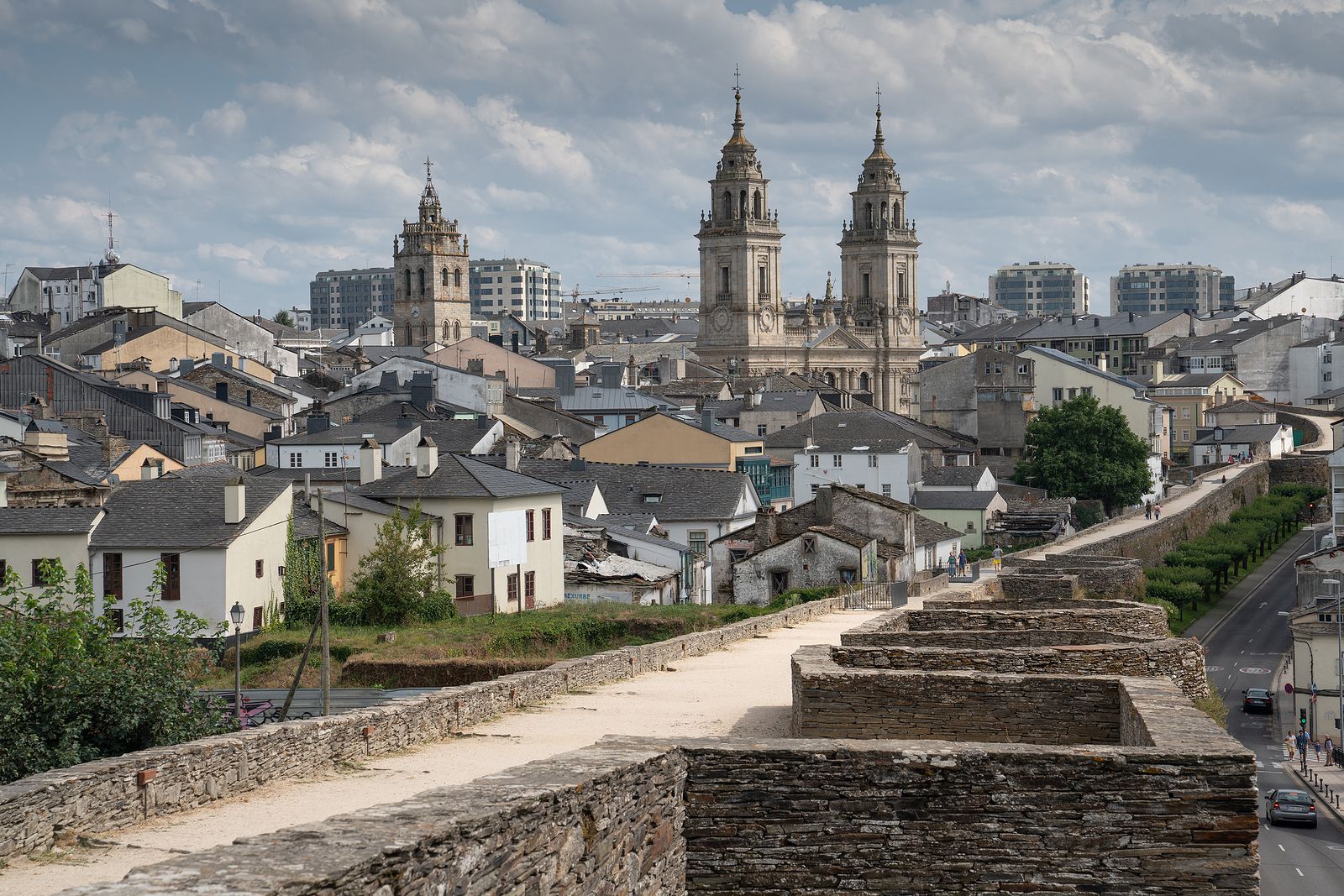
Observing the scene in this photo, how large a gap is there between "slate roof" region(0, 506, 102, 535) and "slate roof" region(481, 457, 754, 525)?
60.6 ft

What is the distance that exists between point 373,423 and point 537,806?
56.5 m

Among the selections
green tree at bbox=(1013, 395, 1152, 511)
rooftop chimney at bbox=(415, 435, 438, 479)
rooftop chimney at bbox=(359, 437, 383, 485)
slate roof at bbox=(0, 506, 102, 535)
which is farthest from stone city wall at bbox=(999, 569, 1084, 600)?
green tree at bbox=(1013, 395, 1152, 511)

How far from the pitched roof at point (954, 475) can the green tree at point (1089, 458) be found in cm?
807

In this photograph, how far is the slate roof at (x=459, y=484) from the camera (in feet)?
138

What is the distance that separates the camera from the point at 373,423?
2511 inches

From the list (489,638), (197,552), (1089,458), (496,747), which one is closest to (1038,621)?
(496,747)

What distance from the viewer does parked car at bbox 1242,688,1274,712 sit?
156ft

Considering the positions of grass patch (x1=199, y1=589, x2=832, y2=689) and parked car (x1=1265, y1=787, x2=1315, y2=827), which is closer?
grass patch (x1=199, y1=589, x2=832, y2=689)

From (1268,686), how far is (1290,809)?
1700 cm

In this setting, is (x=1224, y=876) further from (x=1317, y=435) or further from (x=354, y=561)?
(x=1317, y=435)

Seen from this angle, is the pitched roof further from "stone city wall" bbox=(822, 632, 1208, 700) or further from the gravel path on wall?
"stone city wall" bbox=(822, 632, 1208, 700)

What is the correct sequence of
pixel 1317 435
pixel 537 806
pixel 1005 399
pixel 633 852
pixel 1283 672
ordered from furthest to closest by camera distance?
1. pixel 1317 435
2. pixel 1005 399
3. pixel 1283 672
4. pixel 633 852
5. pixel 537 806

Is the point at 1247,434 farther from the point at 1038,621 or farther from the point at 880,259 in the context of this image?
the point at 1038,621

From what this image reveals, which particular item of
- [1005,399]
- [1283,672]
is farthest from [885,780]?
[1005,399]
